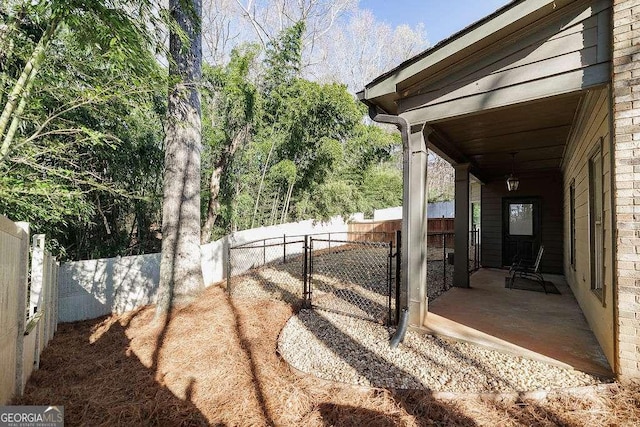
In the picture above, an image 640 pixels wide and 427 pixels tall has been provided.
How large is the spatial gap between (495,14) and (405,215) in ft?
6.61

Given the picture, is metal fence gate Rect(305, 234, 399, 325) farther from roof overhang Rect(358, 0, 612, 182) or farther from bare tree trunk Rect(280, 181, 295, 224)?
bare tree trunk Rect(280, 181, 295, 224)

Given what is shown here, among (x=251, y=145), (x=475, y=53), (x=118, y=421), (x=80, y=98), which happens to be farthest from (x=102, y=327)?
(x=251, y=145)

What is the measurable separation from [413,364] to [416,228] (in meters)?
1.37

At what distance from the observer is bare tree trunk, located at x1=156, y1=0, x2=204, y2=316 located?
14.8 ft

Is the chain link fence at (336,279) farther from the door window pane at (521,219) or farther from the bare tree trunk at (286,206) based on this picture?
the bare tree trunk at (286,206)

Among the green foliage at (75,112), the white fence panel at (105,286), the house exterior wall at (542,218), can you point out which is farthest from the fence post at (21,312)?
the house exterior wall at (542,218)

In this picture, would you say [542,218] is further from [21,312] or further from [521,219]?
[21,312]

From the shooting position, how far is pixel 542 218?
21.9 feet

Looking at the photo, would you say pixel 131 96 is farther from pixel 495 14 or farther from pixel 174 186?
pixel 495 14

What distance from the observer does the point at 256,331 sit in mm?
3482

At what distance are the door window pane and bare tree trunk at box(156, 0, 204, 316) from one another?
7.15m

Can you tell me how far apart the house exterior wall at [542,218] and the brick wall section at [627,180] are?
5306mm

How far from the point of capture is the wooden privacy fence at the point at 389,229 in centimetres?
1180

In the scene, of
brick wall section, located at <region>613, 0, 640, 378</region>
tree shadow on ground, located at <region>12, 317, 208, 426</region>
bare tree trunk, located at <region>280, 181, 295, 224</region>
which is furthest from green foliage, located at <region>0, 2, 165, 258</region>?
bare tree trunk, located at <region>280, 181, 295, 224</region>
